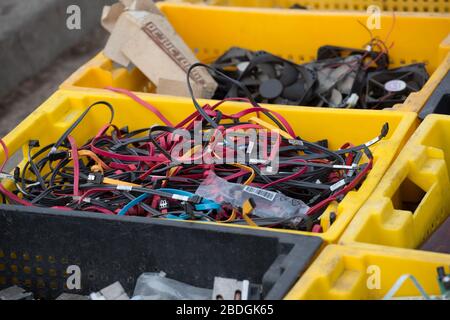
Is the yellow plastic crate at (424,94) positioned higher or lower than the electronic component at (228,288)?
higher

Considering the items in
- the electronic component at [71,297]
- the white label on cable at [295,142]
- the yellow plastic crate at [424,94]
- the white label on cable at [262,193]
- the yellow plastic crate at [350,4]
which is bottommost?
the electronic component at [71,297]

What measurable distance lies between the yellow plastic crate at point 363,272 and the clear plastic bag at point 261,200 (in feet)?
1.04

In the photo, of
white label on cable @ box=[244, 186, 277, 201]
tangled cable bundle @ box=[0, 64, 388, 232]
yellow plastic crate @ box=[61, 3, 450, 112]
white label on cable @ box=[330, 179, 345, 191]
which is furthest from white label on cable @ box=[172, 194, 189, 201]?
yellow plastic crate @ box=[61, 3, 450, 112]

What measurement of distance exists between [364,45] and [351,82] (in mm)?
231

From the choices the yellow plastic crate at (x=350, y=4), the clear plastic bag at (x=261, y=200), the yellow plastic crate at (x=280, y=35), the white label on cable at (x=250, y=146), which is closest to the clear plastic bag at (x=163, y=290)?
the clear plastic bag at (x=261, y=200)

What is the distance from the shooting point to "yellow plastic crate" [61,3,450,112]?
3.14 meters

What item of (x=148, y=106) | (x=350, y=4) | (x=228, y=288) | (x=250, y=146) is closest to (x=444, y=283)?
(x=228, y=288)

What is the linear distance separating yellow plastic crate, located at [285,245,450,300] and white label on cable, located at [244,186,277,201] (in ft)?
1.13

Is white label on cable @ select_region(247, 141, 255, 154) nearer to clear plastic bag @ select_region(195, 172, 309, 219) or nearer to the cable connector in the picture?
clear plastic bag @ select_region(195, 172, 309, 219)

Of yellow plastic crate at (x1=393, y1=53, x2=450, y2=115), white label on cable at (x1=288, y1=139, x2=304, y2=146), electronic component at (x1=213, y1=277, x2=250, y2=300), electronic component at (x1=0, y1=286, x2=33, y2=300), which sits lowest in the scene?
electronic component at (x1=0, y1=286, x2=33, y2=300)

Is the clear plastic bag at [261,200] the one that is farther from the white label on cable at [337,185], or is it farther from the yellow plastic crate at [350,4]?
the yellow plastic crate at [350,4]

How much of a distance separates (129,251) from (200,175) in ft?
1.28

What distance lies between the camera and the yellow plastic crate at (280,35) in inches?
124
